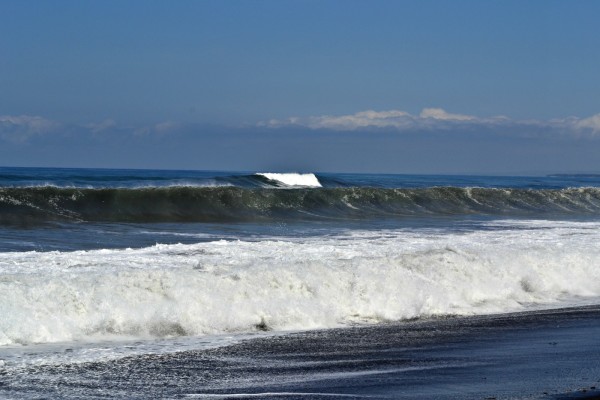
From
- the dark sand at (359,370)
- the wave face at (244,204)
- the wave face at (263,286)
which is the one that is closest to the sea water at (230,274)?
the wave face at (263,286)

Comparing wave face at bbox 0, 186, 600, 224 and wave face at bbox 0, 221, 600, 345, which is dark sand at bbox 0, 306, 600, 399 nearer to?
wave face at bbox 0, 221, 600, 345

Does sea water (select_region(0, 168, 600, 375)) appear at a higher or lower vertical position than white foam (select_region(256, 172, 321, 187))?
lower

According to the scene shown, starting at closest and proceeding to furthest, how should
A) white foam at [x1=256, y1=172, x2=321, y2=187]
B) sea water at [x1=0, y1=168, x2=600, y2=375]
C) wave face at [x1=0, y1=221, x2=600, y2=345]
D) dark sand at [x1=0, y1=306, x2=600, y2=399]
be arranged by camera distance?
1. dark sand at [x1=0, y1=306, x2=600, y2=399]
2. sea water at [x1=0, y1=168, x2=600, y2=375]
3. wave face at [x1=0, y1=221, x2=600, y2=345]
4. white foam at [x1=256, y1=172, x2=321, y2=187]

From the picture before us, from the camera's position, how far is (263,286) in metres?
11.9

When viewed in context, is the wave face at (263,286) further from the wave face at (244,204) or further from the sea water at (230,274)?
the wave face at (244,204)

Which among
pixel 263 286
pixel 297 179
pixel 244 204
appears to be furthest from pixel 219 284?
pixel 297 179

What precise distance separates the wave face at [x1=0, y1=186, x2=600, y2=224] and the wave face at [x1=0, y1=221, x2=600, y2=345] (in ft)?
33.6

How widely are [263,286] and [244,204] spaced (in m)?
18.1

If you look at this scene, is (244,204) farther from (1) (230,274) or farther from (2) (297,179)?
(2) (297,179)

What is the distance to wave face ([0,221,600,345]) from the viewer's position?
33.8 ft

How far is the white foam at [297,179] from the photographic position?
158 ft

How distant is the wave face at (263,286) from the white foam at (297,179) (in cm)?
3053

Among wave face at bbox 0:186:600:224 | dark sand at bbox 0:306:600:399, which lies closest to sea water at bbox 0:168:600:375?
wave face at bbox 0:186:600:224

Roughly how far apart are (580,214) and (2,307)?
31824 mm
